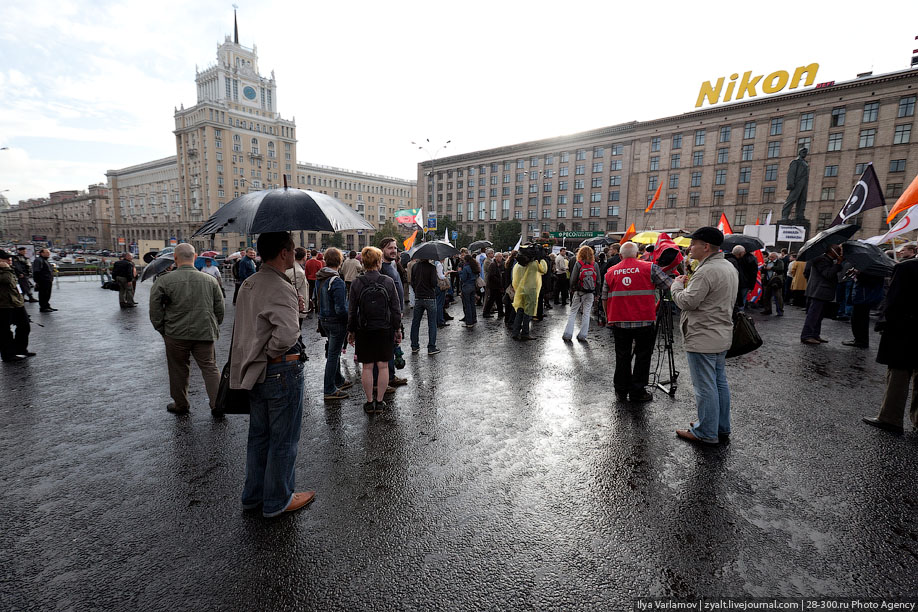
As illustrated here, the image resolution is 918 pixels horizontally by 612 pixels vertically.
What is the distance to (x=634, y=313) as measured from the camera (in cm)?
541

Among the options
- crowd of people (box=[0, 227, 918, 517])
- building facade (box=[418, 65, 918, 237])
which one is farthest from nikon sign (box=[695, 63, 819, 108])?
crowd of people (box=[0, 227, 918, 517])

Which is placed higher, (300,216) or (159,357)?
(300,216)

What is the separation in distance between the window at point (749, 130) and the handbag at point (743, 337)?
69989 mm

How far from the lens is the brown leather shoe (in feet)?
10.8

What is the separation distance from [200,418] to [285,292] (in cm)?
316

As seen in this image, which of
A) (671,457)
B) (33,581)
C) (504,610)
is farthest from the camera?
(671,457)

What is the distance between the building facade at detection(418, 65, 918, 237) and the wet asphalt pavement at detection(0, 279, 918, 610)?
47.7m

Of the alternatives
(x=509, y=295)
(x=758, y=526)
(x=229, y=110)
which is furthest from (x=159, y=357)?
(x=229, y=110)

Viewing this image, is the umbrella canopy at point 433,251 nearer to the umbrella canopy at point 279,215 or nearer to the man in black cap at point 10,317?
the umbrella canopy at point 279,215

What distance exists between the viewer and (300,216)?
3.14 metres

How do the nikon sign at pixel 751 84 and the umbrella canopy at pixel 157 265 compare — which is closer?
the umbrella canopy at pixel 157 265

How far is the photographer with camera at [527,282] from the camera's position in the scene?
908cm

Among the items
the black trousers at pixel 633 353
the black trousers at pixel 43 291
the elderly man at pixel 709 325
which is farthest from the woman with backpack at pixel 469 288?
the black trousers at pixel 43 291

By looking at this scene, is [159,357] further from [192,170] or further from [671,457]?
[192,170]
